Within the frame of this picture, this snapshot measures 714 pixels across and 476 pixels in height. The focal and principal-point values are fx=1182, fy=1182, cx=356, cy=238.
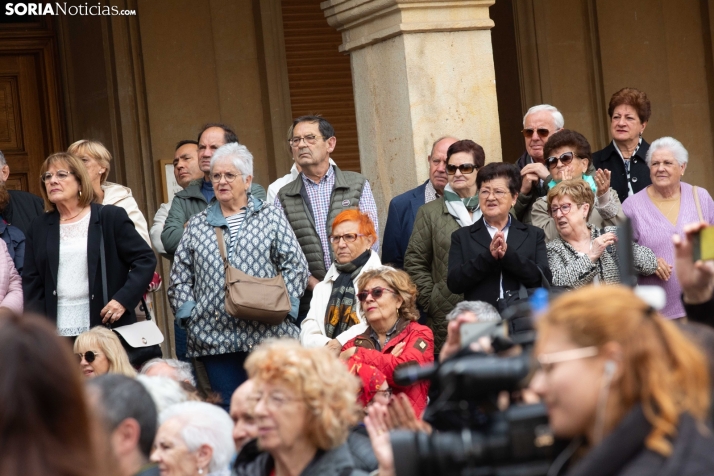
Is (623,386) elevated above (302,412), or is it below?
above

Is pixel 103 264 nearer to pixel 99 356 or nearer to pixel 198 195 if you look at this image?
pixel 99 356

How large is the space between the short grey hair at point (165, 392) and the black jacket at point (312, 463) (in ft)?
1.71

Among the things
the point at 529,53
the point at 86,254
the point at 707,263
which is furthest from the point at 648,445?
the point at 529,53

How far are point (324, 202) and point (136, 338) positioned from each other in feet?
4.91

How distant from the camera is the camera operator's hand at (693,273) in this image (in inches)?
143

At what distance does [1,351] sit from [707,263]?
226 cm

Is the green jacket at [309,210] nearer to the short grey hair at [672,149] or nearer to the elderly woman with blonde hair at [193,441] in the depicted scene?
the short grey hair at [672,149]

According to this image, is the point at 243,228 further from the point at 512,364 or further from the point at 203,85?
the point at 512,364

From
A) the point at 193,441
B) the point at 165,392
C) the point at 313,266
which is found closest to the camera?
the point at 193,441

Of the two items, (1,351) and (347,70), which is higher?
(347,70)

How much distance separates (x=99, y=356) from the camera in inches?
240

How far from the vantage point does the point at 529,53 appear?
10.8 metres

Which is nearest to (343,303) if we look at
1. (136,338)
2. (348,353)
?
(348,353)
